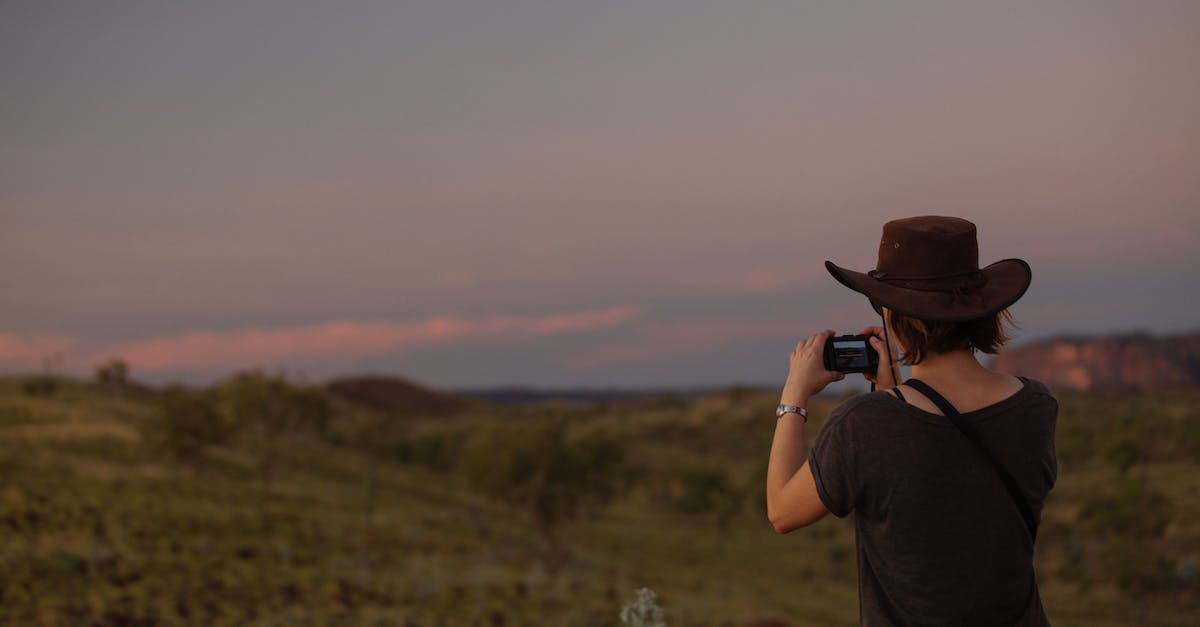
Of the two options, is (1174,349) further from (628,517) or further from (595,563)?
(595,563)

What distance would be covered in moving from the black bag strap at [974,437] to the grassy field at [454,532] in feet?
69.7

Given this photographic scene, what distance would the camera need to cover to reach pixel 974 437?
109 inches

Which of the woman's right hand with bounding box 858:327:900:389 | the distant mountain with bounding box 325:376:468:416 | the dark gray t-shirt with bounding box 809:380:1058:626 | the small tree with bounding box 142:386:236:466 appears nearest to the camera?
the dark gray t-shirt with bounding box 809:380:1058:626

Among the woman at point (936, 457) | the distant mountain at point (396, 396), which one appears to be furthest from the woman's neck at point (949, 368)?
the distant mountain at point (396, 396)

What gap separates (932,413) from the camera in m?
2.76

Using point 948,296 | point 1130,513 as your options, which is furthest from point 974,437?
point 1130,513

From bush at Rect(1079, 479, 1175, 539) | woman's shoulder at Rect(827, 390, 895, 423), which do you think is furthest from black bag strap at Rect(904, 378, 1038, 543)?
bush at Rect(1079, 479, 1175, 539)

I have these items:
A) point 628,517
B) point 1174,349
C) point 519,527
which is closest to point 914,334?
point 519,527

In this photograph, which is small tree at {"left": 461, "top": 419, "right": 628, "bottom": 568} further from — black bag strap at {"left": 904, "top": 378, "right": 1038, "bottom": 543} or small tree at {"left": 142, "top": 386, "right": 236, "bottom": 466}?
black bag strap at {"left": 904, "top": 378, "right": 1038, "bottom": 543}

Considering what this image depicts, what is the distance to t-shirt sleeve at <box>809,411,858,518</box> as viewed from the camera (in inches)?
108

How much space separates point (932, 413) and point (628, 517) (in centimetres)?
5913

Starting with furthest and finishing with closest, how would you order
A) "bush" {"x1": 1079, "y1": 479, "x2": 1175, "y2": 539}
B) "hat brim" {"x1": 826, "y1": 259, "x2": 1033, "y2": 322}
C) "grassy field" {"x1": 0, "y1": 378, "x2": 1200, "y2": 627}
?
1. "bush" {"x1": 1079, "y1": 479, "x2": 1175, "y2": 539}
2. "grassy field" {"x1": 0, "y1": 378, "x2": 1200, "y2": 627}
3. "hat brim" {"x1": 826, "y1": 259, "x2": 1033, "y2": 322}

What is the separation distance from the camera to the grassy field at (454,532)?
81.7ft

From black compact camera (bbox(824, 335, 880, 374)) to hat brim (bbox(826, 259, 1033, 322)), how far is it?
0.17m
